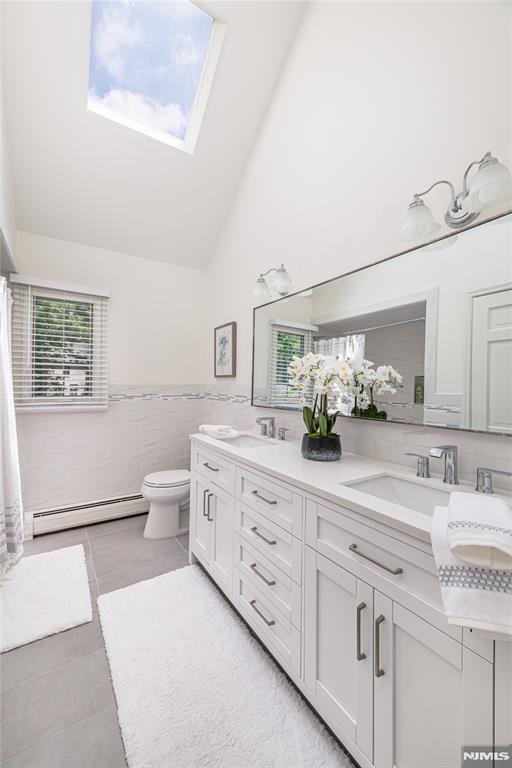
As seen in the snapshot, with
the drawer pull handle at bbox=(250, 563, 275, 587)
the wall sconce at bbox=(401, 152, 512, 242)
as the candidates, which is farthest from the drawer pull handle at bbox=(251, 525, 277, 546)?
the wall sconce at bbox=(401, 152, 512, 242)

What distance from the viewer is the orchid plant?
56.2 inches

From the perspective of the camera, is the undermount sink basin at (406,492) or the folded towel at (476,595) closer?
the folded towel at (476,595)

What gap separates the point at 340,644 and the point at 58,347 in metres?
2.75

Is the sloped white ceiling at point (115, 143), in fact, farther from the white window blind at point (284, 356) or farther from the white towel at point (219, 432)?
the white towel at point (219, 432)

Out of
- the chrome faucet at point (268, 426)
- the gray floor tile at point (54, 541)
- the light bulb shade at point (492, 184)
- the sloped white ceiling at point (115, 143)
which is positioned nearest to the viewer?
the light bulb shade at point (492, 184)

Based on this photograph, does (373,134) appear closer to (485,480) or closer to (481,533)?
(485,480)

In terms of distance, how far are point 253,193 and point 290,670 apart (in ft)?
9.53

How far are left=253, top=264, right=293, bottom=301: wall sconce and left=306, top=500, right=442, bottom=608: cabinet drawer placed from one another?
4.49 feet

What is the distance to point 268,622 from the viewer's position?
4.27 ft

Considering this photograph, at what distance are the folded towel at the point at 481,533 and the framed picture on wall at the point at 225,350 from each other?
2.11 m

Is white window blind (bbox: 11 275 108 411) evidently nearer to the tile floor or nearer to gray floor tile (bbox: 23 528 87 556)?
gray floor tile (bbox: 23 528 87 556)

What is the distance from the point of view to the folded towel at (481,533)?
0.62m

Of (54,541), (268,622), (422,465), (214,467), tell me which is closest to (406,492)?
(422,465)

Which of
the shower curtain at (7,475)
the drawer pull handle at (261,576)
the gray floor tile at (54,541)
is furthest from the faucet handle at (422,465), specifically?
the gray floor tile at (54,541)
